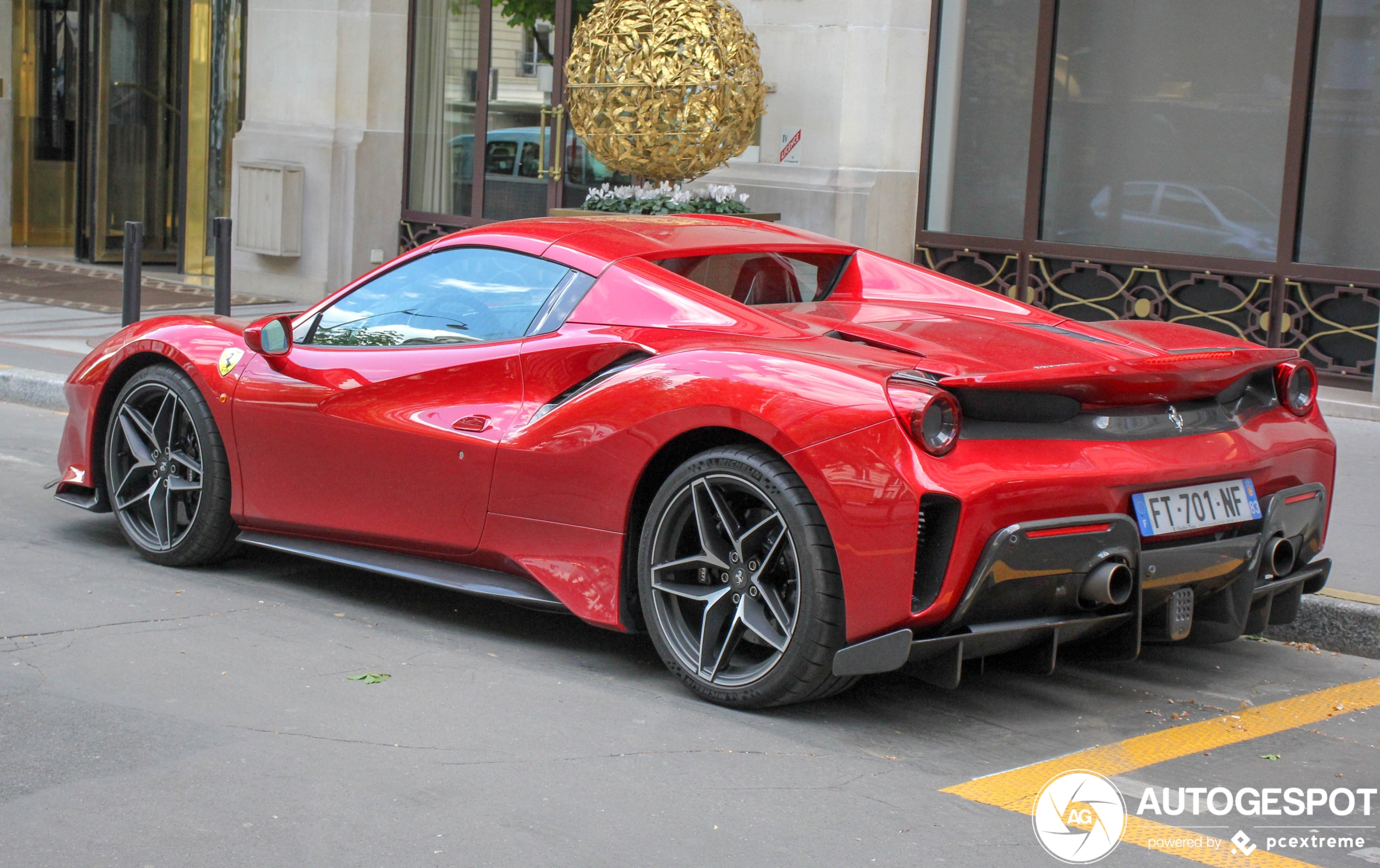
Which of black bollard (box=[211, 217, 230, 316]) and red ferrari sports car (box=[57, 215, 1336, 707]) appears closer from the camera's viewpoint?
red ferrari sports car (box=[57, 215, 1336, 707])

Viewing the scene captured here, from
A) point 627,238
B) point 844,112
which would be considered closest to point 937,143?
point 844,112

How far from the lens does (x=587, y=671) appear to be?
4.61m

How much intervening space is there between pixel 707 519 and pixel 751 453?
25cm

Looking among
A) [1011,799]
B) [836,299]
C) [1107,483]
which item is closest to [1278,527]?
[1107,483]

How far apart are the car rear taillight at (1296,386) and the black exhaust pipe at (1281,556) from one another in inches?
A: 18.4

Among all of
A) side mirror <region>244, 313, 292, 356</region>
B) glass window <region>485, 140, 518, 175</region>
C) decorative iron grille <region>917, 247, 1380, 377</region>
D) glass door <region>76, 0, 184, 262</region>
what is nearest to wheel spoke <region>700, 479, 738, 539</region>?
side mirror <region>244, 313, 292, 356</region>

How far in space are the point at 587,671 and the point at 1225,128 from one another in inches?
296

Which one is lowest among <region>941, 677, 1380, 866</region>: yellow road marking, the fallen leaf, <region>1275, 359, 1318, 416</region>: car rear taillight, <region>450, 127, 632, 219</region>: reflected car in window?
the fallen leaf

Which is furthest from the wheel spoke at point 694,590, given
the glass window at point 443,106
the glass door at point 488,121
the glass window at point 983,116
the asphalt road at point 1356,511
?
the glass window at point 443,106

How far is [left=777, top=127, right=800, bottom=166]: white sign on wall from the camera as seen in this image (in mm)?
11602

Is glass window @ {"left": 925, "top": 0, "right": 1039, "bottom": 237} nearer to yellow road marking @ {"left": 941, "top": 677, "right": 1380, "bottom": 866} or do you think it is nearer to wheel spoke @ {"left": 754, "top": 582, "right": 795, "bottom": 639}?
yellow road marking @ {"left": 941, "top": 677, "right": 1380, "bottom": 866}

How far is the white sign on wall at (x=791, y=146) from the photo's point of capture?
11.6 meters

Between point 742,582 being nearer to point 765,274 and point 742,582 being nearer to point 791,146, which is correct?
point 765,274

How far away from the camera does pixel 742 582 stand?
13.7 ft
